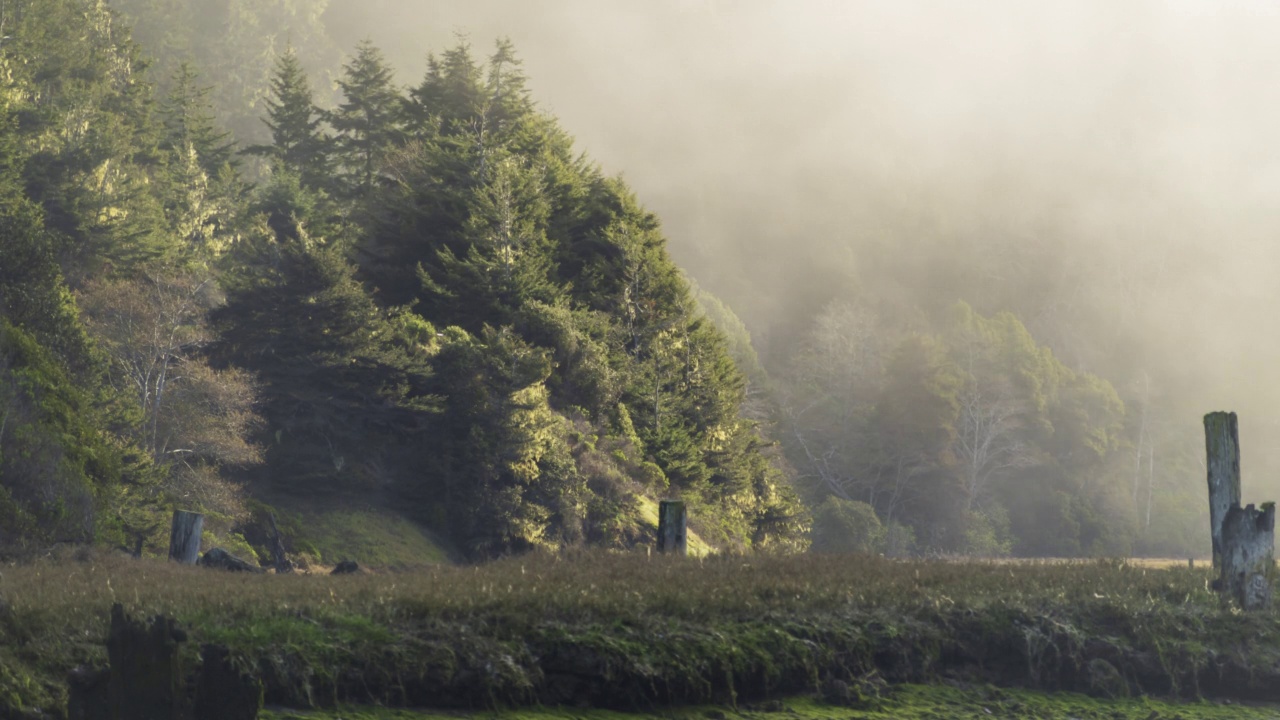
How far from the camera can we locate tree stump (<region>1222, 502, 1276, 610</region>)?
18359 mm

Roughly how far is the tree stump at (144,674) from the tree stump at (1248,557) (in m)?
15.3

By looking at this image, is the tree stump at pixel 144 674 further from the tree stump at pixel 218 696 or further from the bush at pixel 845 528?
the bush at pixel 845 528

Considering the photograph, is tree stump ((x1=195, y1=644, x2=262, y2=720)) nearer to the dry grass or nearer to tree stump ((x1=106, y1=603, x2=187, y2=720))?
tree stump ((x1=106, y1=603, x2=187, y2=720))

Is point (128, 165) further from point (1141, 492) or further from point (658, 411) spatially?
point (1141, 492)

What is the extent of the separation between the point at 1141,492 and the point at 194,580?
344 feet

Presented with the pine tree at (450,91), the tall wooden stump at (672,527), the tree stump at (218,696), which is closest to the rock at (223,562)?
the tall wooden stump at (672,527)

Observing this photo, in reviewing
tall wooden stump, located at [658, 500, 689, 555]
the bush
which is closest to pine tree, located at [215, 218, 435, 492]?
tall wooden stump, located at [658, 500, 689, 555]

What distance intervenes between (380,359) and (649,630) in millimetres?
23494

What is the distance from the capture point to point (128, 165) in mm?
59312

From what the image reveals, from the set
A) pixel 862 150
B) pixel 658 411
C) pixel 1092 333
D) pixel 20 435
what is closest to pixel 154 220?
pixel 658 411

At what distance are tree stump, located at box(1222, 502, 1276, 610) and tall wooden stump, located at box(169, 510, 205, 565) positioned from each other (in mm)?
16670

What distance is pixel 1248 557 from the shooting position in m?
18.5

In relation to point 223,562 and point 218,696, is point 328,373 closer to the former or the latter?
point 223,562

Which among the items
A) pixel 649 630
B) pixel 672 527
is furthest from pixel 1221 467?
pixel 649 630
